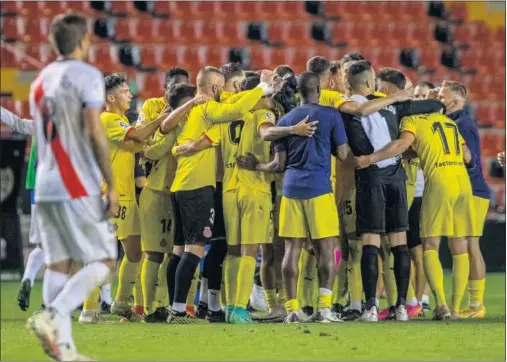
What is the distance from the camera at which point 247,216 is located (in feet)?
30.1

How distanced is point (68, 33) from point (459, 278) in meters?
4.51

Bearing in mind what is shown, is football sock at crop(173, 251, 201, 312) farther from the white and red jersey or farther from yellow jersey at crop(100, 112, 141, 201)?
the white and red jersey

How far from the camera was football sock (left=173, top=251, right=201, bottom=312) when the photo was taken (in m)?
9.09

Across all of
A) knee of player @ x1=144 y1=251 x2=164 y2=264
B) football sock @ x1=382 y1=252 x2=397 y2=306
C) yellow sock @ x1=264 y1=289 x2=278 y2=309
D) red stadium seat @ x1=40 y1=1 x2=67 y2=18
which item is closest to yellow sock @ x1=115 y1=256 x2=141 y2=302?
knee of player @ x1=144 y1=251 x2=164 y2=264

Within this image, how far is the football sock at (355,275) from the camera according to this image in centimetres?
966

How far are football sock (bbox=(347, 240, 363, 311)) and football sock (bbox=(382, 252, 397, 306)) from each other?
0.79 ft

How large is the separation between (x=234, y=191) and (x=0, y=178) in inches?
223

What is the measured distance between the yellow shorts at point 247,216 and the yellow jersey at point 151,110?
1.01 meters

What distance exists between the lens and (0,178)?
1420 centimetres

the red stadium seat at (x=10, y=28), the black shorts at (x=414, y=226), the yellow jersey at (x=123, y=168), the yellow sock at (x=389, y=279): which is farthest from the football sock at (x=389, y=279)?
the red stadium seat at (x=10, y=28)

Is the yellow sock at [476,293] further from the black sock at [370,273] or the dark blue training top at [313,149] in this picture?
the dark blue training top at [313,149]

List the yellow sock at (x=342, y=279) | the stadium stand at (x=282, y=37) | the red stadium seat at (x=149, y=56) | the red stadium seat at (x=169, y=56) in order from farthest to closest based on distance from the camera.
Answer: the red stadium seat at (x=169, y=56), the red stadium seat at (x=149, y=56), the stadium stand at (x=282, y=37), the yellow sock at (x=342, y=279)

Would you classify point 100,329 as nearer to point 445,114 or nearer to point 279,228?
point 279,228

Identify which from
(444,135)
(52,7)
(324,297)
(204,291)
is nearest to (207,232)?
(204,291)
